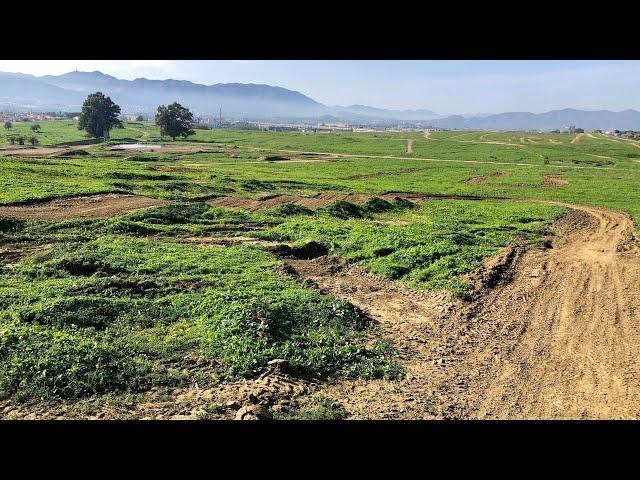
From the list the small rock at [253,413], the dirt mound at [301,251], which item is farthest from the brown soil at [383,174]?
the small rock at [253,413]

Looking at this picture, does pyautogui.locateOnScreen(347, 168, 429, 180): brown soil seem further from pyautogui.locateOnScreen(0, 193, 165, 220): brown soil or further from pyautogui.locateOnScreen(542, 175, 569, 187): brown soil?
pyautogui.locateOnScreen(0, 193, 165, 220): brown soil

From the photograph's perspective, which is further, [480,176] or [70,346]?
[480,176]

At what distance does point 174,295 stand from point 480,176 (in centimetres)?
4965

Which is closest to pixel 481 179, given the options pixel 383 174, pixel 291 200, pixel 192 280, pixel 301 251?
pixel 383 174

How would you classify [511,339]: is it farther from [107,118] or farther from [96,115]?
[107,118]

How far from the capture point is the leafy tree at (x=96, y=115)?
310 ft

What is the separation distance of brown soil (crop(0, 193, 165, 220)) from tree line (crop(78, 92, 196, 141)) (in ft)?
265

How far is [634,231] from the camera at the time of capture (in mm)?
25969

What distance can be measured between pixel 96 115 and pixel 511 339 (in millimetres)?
103318

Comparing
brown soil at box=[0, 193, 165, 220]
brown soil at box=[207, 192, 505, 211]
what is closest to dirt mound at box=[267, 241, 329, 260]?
brown soil at box=[207, 192, 505, 211]

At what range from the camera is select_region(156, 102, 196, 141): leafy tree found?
3996 inches

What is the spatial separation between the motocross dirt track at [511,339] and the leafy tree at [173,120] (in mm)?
94582
